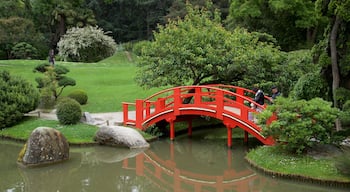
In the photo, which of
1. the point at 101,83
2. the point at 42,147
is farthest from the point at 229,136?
the point at 101,83

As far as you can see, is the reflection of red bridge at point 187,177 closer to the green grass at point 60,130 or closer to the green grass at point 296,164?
the green grass at point 296,164

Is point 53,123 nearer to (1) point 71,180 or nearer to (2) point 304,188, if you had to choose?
(1) point 71,180

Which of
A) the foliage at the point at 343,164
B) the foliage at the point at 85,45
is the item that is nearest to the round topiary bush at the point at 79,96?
the foliage at the point at 343,164

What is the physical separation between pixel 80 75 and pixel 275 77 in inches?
761

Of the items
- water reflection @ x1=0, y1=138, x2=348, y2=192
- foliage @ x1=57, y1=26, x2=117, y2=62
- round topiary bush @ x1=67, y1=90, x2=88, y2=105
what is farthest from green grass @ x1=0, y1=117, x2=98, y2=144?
foliage @ x1=57, y1=26, x2=117, y2=62

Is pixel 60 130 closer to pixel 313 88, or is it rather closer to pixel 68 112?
pixel 68 112

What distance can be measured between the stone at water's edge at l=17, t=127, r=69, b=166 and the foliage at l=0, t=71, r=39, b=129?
17.5 feet

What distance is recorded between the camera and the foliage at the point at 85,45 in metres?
48.6

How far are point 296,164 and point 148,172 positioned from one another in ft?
15.8

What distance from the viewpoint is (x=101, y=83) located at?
3353 centimetres

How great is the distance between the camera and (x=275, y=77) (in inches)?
830

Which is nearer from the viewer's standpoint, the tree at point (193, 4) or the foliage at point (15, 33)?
the foliage at point (15, 33)

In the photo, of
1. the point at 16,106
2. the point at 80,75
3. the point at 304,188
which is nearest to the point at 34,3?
the point at 80,75

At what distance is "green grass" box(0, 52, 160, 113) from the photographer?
27156 mm
